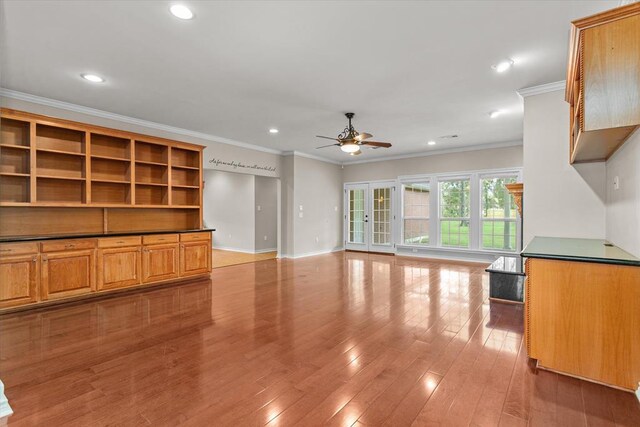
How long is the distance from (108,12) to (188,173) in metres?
3.82

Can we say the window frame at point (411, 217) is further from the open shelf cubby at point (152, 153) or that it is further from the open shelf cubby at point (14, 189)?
the open shelf cubby at point (14, 189)

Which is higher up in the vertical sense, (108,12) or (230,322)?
(108,12)

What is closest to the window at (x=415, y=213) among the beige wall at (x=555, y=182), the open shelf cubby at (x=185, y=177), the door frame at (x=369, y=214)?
the door frame at (x=369, y=214)

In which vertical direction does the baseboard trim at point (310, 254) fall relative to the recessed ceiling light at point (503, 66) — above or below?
below

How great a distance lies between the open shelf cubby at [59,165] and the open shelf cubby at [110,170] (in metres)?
0.17

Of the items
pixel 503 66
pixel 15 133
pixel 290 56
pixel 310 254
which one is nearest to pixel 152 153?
pixel 15 133

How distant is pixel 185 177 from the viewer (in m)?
Result: 6.13

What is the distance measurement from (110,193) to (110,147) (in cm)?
75

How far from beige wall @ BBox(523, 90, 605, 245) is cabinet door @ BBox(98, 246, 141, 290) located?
553cm

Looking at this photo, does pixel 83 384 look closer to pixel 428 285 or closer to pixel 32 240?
pixel 32 240

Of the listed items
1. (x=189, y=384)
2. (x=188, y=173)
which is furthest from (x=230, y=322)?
(x=188, y=173)

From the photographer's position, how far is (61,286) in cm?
408

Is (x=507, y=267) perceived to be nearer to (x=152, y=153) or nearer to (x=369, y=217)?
(x=369, y=217)

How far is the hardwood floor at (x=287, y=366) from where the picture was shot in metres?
1.90
